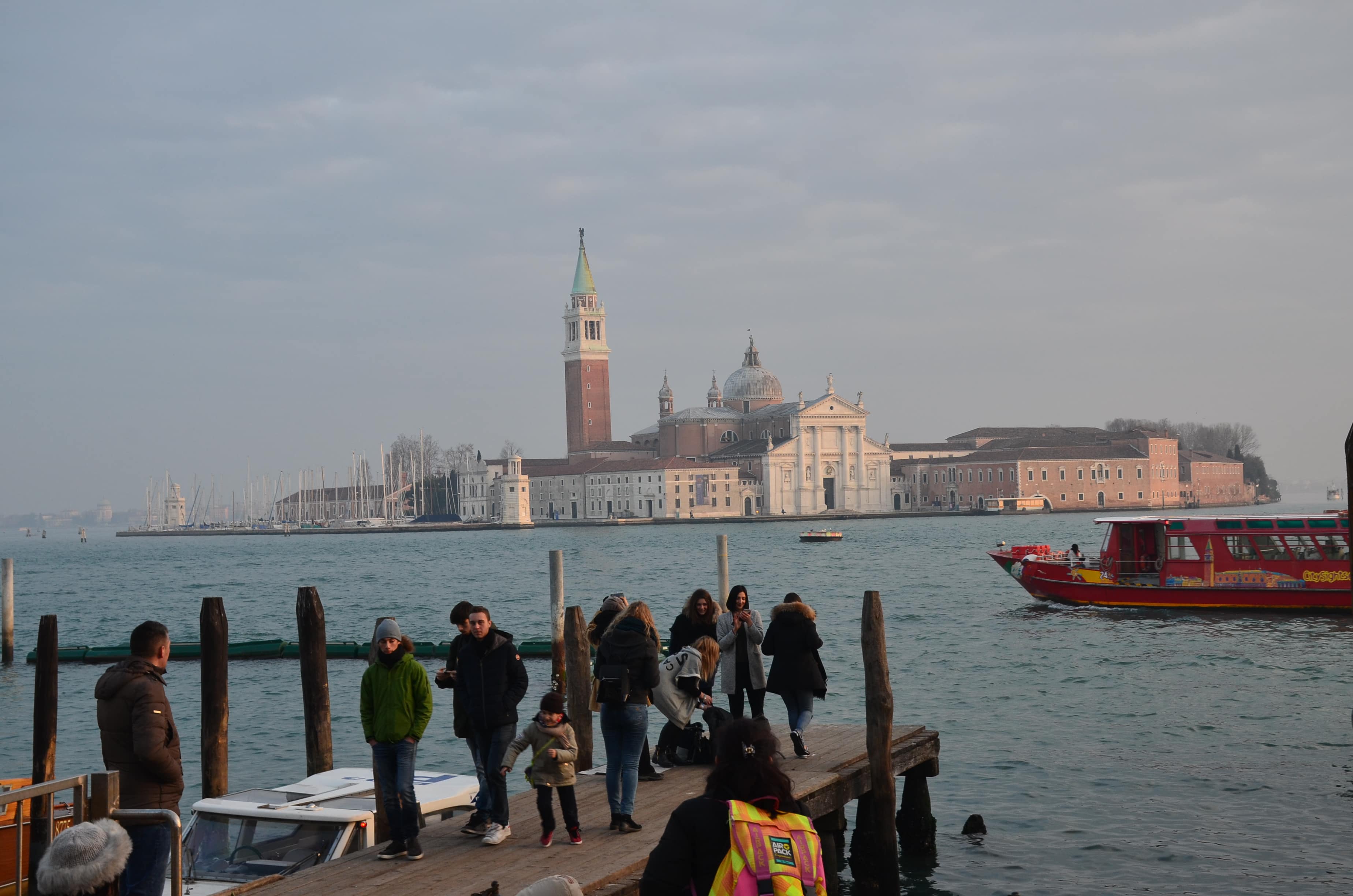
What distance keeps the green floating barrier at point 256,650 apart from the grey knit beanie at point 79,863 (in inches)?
742

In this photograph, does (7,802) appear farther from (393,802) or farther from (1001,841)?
(1001,841)

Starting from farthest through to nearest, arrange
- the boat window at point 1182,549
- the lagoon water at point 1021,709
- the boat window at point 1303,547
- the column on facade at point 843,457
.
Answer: the column on facade at point 843,457 < the boat window at point 1182,549 < the boat window at point 1303,547 < the lagoon water at point 1021,709

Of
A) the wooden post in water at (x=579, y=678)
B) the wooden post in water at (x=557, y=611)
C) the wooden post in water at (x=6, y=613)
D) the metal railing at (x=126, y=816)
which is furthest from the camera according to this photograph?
the wooden post in water at (x=6, y=613)

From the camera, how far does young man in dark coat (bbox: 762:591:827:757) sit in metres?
7.68

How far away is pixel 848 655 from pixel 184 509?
13886cm

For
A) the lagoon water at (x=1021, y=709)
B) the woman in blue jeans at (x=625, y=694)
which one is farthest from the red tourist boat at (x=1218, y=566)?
the woman in blue jeans at (x=625, y=694)

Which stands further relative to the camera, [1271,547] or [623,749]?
[1271,547]

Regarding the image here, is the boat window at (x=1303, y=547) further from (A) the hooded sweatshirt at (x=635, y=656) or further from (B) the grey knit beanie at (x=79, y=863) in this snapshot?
(B) the grey knit beanie at (x=79, y=863)

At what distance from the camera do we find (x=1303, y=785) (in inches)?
423

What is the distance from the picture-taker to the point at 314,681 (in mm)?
10391

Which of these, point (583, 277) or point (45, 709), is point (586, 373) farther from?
point (45, 709)

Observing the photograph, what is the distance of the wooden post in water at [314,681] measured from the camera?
32.2 ft

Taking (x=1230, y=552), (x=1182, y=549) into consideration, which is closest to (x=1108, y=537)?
(x=1182, y=549)

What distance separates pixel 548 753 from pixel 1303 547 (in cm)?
2054
